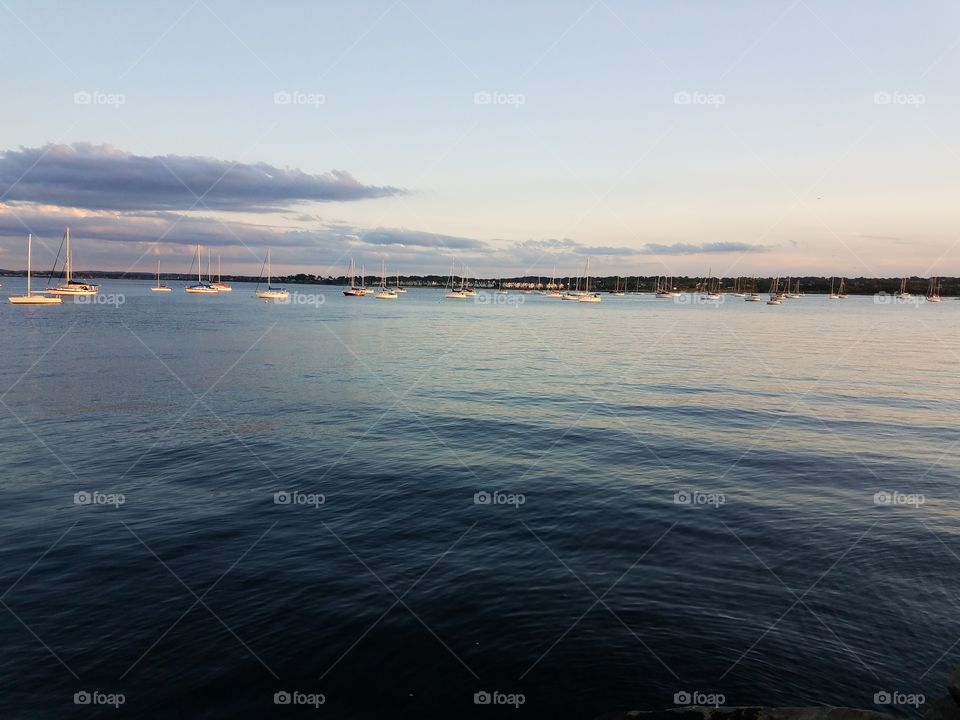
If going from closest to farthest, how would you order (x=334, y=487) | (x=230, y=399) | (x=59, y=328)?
(x=334, y=487), (x=230, y=399), (x=59, y=328)

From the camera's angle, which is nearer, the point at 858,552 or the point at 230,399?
the point at 858,552

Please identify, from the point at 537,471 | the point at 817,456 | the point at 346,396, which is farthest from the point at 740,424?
the point at 346,396

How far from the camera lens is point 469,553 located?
648 inches

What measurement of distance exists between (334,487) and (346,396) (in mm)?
19287

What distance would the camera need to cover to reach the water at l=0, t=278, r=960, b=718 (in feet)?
36.9

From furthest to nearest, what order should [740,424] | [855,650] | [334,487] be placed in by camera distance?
[740,424]
[334,487]
[855,650]

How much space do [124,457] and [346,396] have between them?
1657 cm

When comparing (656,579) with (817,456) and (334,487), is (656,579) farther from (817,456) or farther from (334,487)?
(817,456)

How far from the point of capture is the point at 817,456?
1038 inches

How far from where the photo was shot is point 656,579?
587 inches

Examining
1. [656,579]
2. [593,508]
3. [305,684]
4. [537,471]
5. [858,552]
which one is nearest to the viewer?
[305,684]

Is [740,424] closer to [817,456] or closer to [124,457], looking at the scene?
[817,456]

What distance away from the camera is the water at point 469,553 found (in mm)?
11242

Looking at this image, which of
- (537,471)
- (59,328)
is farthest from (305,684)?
(59,328)
